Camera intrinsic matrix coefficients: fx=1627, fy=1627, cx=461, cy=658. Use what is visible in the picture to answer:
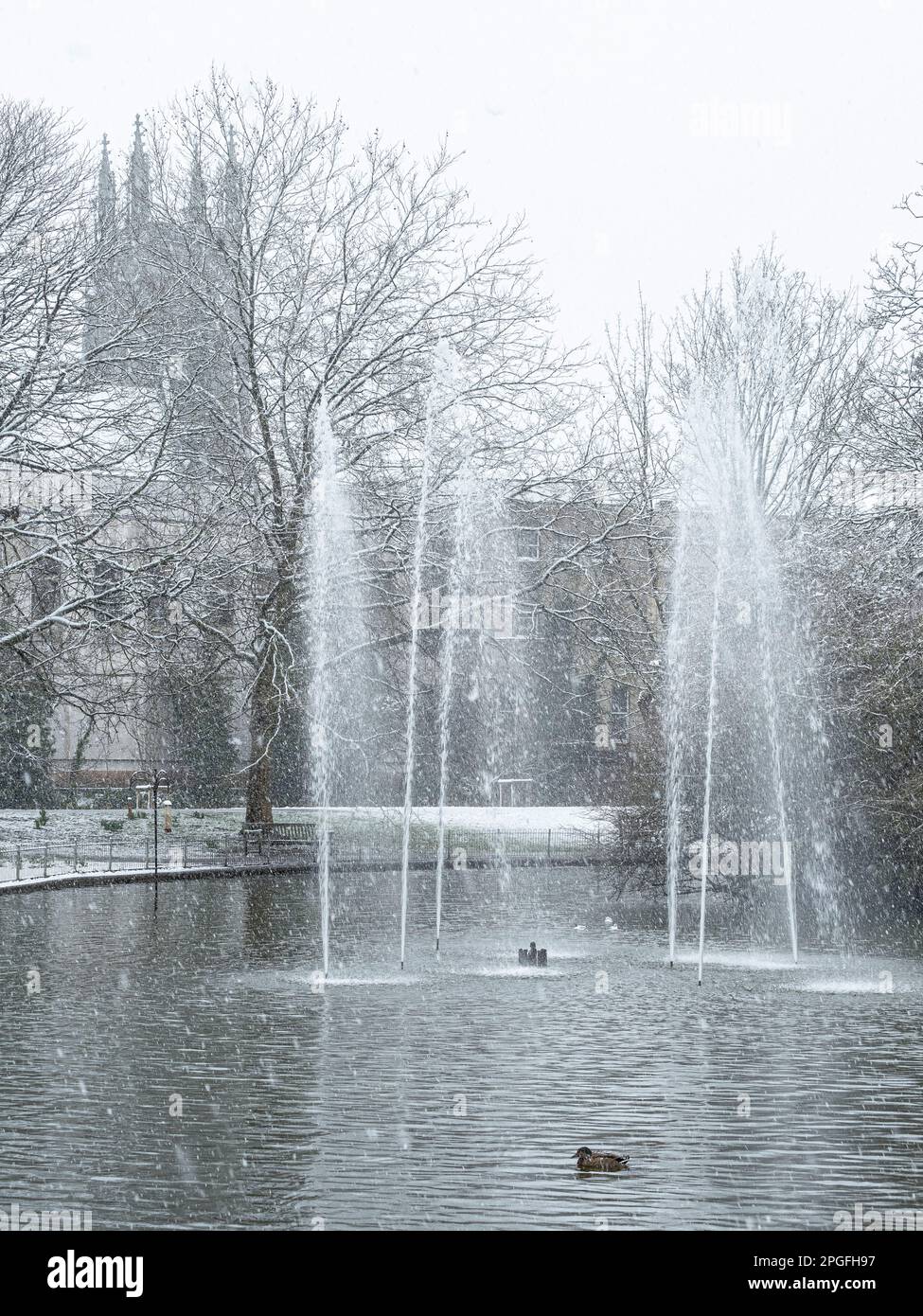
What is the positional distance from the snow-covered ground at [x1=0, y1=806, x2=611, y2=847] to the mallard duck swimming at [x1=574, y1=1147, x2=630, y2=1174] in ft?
91.9

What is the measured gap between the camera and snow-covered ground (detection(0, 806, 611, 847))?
3912 centimetres

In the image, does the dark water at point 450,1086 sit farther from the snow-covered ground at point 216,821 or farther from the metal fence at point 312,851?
the snow-covered ground at point 216,821

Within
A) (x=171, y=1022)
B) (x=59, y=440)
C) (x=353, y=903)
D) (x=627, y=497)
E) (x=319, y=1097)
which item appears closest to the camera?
(x=319, y=1097)

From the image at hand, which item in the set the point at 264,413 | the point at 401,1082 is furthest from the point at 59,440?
the point at 401,1082

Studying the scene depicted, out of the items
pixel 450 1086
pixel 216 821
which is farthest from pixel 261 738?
pixel 450 1086

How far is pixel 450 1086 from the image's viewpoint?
1084 centimetres

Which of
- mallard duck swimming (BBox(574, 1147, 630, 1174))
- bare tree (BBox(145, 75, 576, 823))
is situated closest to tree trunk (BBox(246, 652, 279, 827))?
bare tree (BBox(145, 75, 576, 823))

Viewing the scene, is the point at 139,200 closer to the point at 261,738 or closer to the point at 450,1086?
the point at 261,738

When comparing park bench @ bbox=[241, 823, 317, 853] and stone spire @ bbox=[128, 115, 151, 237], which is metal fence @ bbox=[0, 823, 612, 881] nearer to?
park bench @ bbox=[241, 823, 317, 853]

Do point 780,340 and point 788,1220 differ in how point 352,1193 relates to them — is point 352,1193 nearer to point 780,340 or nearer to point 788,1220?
point 788,1220

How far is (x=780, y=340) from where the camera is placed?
38406 millimetres

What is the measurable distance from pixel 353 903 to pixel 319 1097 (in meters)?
16.5

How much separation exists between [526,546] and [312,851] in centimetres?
1536

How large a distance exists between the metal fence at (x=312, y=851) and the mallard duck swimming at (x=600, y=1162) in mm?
20177
